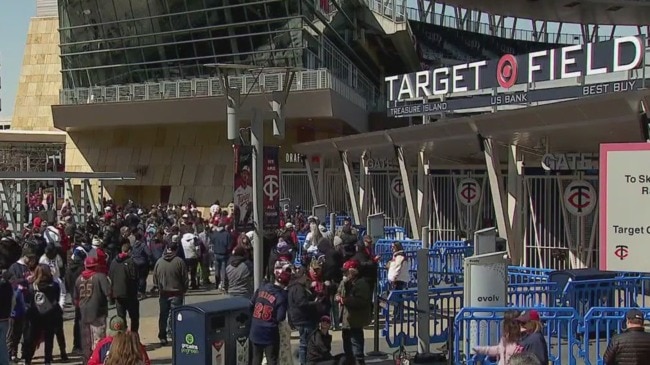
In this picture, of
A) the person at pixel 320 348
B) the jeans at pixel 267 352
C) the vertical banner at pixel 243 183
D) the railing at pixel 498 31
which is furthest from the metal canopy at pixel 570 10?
the person at pixel 320 348

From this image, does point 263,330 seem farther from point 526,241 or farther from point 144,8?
point 144,8

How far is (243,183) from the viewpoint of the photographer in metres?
11.4

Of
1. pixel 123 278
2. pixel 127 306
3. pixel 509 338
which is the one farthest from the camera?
pixel 127 306

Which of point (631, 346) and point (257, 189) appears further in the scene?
point (257, 189)

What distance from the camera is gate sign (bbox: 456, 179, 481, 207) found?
71.1ft

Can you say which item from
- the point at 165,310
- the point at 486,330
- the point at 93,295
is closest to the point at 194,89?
the point at 165,310

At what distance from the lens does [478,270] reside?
34.1 feet

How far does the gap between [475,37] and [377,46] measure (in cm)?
1708

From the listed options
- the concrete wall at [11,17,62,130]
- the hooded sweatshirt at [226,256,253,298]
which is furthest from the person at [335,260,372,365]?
the concrete wall at [11,17,62,130]

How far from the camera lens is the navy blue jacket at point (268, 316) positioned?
9.62 meters

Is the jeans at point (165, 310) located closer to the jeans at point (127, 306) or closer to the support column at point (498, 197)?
the jeans at point (127, 306)

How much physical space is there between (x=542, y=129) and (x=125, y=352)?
10504mm

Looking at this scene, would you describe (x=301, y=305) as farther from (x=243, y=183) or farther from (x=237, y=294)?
(x=237, y=294)

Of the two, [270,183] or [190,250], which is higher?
[270,183]
